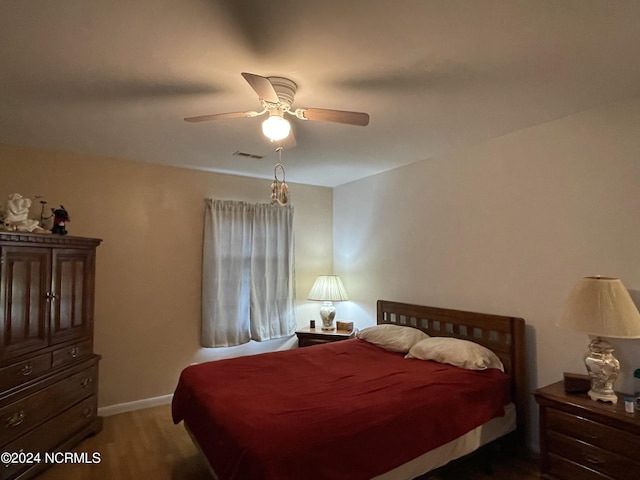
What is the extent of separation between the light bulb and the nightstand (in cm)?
252

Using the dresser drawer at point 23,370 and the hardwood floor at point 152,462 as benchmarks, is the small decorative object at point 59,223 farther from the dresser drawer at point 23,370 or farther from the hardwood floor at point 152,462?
the hardwood floor at point 152,462

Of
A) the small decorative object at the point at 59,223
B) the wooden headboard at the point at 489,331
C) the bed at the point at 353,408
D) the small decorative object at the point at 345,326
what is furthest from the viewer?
the small decorative object at the point at 345,326

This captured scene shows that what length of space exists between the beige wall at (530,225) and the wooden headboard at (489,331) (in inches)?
3.9

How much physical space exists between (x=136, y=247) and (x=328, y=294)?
2.10m

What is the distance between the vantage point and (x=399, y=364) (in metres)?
2.77

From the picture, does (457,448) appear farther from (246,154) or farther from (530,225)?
(246,154)

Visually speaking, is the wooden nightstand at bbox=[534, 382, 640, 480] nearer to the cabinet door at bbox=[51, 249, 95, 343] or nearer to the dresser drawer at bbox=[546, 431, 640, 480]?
the dresser drawer at bbox=[546, 431, 640, 480]

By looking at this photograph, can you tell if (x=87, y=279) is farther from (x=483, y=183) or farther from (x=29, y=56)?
(x=483, y=183)

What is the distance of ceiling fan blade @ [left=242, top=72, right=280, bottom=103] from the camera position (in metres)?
1.57

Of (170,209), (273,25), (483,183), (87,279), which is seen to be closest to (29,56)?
(273,25)

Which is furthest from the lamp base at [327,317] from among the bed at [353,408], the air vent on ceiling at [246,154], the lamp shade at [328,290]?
the air vent on ceiling at [246,154]

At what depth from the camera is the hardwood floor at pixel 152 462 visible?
8.04 ft

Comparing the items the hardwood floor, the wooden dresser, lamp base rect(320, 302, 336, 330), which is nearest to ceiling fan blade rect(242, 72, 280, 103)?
the wooden dresser

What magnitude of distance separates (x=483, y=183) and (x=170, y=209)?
3062mm
